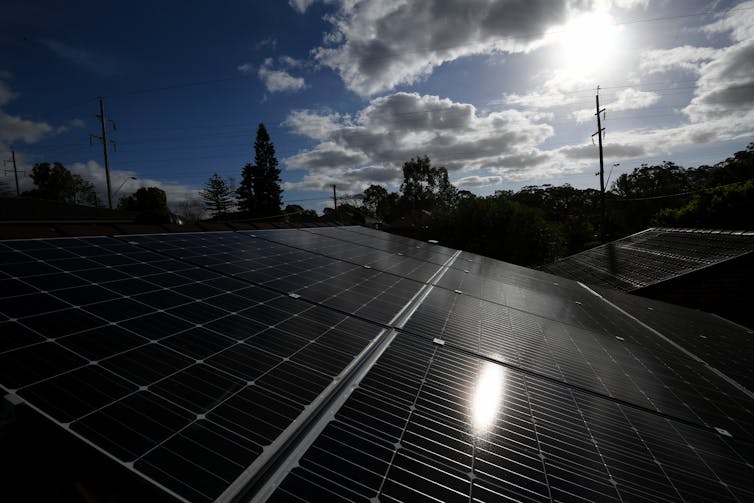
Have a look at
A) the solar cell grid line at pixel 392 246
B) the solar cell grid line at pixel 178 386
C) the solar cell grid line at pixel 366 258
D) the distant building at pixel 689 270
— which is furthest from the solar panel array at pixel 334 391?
the distant building at pixel 689 270

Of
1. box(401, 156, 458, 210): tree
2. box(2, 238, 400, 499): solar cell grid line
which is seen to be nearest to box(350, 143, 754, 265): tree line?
box(401, 156, 458, 210): tree

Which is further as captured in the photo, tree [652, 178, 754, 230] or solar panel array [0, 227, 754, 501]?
tree [652, 178, 754, 230]

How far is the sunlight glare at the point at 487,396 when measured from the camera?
9.82 ft

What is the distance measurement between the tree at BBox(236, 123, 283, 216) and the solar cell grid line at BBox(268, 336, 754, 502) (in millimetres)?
69359

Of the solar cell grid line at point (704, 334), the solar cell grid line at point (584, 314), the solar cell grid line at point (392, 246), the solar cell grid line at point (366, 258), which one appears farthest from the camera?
the solar cell grid line at point (392, 246)

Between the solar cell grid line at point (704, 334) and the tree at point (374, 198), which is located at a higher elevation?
the tree at point (374, 198)

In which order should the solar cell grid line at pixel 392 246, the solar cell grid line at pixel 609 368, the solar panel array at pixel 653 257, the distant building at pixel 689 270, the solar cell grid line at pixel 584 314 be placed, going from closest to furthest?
the solar cell grid line at pixel 609 368 < the solar cell grid line at pixel 584 314 < the distant building at pixel 689 270 < the solar cell grid line at pixel 392 246 < the solar panel array at pixel 653 257

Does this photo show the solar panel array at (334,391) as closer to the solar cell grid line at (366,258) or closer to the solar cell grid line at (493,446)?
the solar cell grid line at (493,446)

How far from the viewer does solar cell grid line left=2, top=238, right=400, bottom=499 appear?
1877mm

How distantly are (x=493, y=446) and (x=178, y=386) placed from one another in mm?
2597

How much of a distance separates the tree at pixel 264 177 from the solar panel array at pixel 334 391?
65554mm

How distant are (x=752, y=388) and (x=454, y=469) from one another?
6.72 metres

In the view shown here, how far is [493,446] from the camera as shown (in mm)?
2689

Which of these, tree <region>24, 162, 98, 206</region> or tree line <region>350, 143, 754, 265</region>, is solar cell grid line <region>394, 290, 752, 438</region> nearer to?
tree line <region>350, 143, 754, 265</region>
